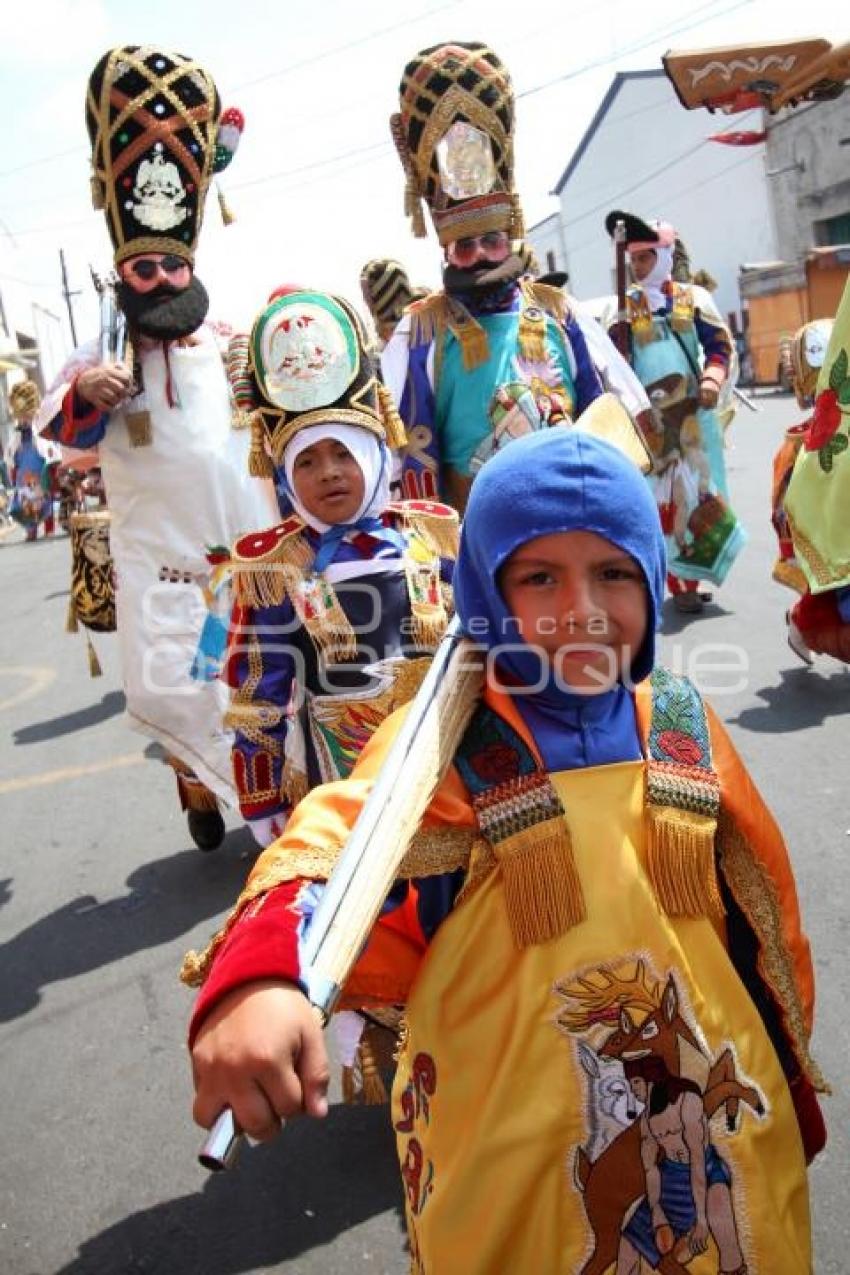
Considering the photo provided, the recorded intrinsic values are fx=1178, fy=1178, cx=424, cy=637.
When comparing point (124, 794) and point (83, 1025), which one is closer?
point (83, 1025)

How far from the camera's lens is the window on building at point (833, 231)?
104 ft

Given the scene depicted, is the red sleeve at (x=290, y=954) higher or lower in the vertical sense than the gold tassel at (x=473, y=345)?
lower

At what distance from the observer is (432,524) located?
3.01 metres

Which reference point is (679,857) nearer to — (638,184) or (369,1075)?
(369,1075)

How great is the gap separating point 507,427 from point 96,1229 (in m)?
2.60

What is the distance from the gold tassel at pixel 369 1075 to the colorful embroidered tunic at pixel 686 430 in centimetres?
505

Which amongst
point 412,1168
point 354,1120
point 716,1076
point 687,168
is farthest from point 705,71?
point 687,168

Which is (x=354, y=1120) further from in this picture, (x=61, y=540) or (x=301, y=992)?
(x=61, y=540)

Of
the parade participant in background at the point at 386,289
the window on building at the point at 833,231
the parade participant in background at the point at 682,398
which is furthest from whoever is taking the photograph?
the window on building at the point at 833,231

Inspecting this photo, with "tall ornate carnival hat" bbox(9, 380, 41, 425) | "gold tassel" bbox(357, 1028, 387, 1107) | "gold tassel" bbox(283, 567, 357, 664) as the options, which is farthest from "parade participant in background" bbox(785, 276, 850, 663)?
"tall ornate carnival hat" bbox(9, 380, 41, 425)

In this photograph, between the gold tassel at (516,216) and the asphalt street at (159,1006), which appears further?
the gold tassel at (516,216)

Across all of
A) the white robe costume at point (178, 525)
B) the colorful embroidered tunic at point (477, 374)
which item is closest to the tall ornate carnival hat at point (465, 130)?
the colorful embroidered tunic at point (477, 374)

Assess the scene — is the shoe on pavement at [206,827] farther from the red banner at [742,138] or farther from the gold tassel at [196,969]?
the gold tassel at [196,969]

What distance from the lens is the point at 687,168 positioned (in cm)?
4325
